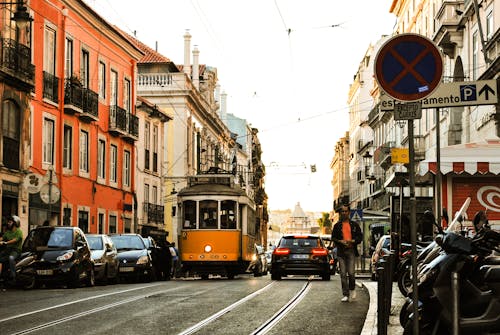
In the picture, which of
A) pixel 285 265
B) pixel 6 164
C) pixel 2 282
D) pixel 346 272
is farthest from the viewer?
pixel 6 164

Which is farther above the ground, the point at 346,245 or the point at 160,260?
the point at 346,245

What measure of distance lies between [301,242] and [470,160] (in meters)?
9.88

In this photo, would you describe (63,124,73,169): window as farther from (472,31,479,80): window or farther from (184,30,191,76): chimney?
(184,30,191,76): chimney

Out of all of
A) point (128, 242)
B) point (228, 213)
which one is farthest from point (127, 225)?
point (128, 242)

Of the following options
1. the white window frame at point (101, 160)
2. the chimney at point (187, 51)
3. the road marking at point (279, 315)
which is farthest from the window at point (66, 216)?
the chimney at point (187, 51)

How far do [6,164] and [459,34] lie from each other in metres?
19.1

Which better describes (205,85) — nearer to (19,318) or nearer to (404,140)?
(404,140)

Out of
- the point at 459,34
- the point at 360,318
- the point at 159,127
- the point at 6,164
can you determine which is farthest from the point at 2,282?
the point at 159,127

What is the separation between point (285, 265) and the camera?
29547mm

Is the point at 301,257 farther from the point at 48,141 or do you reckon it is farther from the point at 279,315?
the point at 279,315

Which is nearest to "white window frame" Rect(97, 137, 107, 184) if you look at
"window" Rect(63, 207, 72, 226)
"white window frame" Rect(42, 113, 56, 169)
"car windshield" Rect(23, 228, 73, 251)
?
"window" Rect(63, 207, 72, 226)

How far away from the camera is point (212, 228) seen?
108ft

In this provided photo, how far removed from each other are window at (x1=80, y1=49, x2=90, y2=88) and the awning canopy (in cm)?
2203

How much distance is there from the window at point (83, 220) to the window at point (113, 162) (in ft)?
14.1
